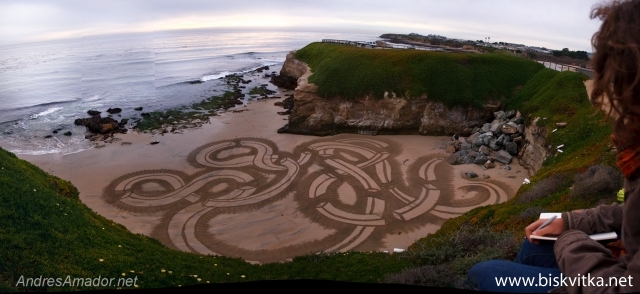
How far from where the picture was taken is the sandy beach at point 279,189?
1555cm

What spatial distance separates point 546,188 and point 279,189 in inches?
505

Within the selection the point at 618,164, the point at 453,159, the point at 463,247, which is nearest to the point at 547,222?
the point at 618,164

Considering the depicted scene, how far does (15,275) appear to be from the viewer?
610cm

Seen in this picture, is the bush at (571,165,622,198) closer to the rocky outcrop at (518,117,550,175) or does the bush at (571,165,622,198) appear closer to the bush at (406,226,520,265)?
the bush at (406,226,520,265)

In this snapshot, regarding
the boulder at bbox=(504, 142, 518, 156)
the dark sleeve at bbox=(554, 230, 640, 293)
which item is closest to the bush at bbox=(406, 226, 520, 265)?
the dark sleeve at bbox=(554, 230, 640, 293)

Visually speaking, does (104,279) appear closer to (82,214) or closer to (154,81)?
(82,214)

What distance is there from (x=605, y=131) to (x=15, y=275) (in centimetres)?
2024

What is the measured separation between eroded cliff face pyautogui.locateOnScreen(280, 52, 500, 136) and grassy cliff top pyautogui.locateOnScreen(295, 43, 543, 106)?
64 centimetres

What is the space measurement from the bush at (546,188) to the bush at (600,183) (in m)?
1.17

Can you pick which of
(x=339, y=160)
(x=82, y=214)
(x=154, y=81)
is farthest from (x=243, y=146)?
(x=154, y=81)

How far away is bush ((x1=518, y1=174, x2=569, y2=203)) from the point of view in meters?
11.1

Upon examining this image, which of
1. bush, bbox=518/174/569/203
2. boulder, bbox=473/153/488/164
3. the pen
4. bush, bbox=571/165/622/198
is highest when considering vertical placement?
the pen

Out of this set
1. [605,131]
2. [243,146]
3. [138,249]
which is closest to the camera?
[138,249]

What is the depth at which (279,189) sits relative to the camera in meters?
19.8
